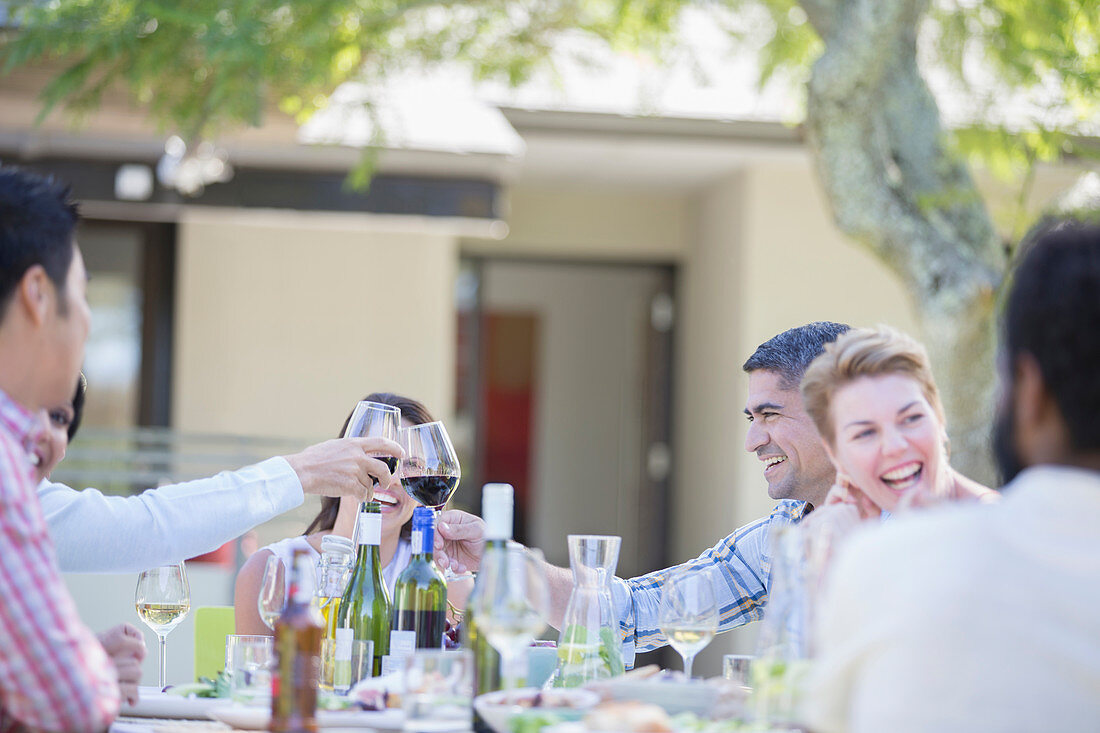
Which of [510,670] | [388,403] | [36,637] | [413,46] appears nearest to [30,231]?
[36,637]

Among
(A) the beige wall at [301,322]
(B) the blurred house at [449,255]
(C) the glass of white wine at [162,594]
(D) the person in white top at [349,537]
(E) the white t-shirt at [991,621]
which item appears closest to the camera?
(E) the white t-shirt at [991,621]

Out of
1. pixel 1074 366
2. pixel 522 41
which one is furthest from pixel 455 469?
pixel 522 41

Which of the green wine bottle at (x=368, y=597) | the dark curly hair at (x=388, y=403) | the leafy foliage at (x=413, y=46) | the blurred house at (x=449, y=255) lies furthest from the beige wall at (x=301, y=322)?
the green wine bottle at (x=368, y=597)

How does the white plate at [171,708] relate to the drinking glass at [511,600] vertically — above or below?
below

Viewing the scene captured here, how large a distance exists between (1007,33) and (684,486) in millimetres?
4110

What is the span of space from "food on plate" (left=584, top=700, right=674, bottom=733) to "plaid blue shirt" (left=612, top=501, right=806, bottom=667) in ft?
3.65

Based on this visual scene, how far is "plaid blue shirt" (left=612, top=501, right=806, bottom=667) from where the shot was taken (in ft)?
9.28

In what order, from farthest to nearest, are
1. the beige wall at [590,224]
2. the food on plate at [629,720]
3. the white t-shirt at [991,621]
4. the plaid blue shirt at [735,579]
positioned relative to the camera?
1. the beige wall at [590,224]
2. the plaid blue shirt at [735,579]
3. the food on plate at [629,720]
4. the white t-shirt at [991,621]

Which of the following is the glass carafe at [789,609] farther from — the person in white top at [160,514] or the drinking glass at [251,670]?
Result: the person in white top at [160,514]

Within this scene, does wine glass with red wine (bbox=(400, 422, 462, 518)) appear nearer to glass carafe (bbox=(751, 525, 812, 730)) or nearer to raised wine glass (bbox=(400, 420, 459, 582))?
raised wine glass (bbox=(400, 420, 459, 582))

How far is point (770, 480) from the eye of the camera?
9.61 feet

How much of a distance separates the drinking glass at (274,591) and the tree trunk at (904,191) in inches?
140

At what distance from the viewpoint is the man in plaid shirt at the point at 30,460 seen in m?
1.51

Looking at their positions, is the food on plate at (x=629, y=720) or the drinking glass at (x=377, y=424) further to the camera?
the drinking glass at (x=377, y=424)
